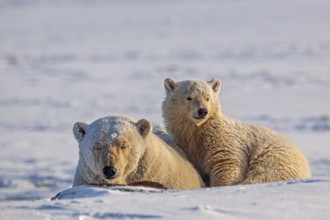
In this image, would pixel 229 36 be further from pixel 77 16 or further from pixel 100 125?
pixel 100 125

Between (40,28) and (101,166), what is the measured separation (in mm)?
31726

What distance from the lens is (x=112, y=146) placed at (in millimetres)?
4953

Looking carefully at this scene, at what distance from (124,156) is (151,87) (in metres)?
13.5

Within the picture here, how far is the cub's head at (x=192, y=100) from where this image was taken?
6.30 m

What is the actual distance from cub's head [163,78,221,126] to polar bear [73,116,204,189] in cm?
77

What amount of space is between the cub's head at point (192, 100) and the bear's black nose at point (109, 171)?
159 cm

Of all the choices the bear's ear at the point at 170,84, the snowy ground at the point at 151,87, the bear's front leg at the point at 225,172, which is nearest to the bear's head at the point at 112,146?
the snowy ground at the point at 151,87

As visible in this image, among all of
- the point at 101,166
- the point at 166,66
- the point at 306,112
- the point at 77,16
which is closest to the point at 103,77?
the point at 166,66

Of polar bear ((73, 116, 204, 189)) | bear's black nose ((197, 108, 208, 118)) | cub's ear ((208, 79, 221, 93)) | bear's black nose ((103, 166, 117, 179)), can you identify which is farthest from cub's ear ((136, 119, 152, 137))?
cub's ear ((208, 79, 221, 93))

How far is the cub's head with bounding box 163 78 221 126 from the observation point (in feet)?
20.7

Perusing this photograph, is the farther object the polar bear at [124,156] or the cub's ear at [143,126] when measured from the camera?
the cub's ear at [143,126]

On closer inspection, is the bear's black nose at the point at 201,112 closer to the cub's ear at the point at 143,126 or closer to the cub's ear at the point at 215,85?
the cub's ear at the point at 215,85

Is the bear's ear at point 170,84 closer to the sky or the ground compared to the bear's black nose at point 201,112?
closer to the sky

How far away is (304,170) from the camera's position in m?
6.27
